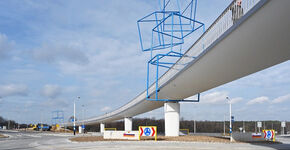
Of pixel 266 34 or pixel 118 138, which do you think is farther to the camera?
pixel 118 138

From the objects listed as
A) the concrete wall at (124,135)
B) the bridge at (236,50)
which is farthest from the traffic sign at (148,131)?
the bridge at (236,50)

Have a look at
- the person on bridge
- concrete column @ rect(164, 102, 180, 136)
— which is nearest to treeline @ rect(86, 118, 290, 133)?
concrete column @ rect(164, 102, 180, 136)

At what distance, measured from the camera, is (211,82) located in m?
26.0

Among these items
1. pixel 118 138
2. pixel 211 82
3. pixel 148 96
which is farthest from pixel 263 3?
pixel 148 96

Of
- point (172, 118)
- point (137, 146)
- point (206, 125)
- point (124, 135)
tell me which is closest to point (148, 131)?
point (124, 135)

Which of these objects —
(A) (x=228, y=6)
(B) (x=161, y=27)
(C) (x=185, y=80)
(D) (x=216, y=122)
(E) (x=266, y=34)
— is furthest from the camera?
(D) (x=216, y=122)

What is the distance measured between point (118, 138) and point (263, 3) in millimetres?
23590

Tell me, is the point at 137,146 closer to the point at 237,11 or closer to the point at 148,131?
the point at 148,131

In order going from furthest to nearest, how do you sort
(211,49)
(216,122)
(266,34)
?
1. (216,122)
2. (211,49)
3. (266,34)

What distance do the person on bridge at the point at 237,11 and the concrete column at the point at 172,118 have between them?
23781 millimetres

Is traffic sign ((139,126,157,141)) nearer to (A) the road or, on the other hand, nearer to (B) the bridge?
(A) the road

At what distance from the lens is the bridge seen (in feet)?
40.9

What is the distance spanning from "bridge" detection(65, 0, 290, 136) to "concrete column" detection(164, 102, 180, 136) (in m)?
6.31

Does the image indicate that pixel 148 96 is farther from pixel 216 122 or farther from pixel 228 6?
pixel 216 122
